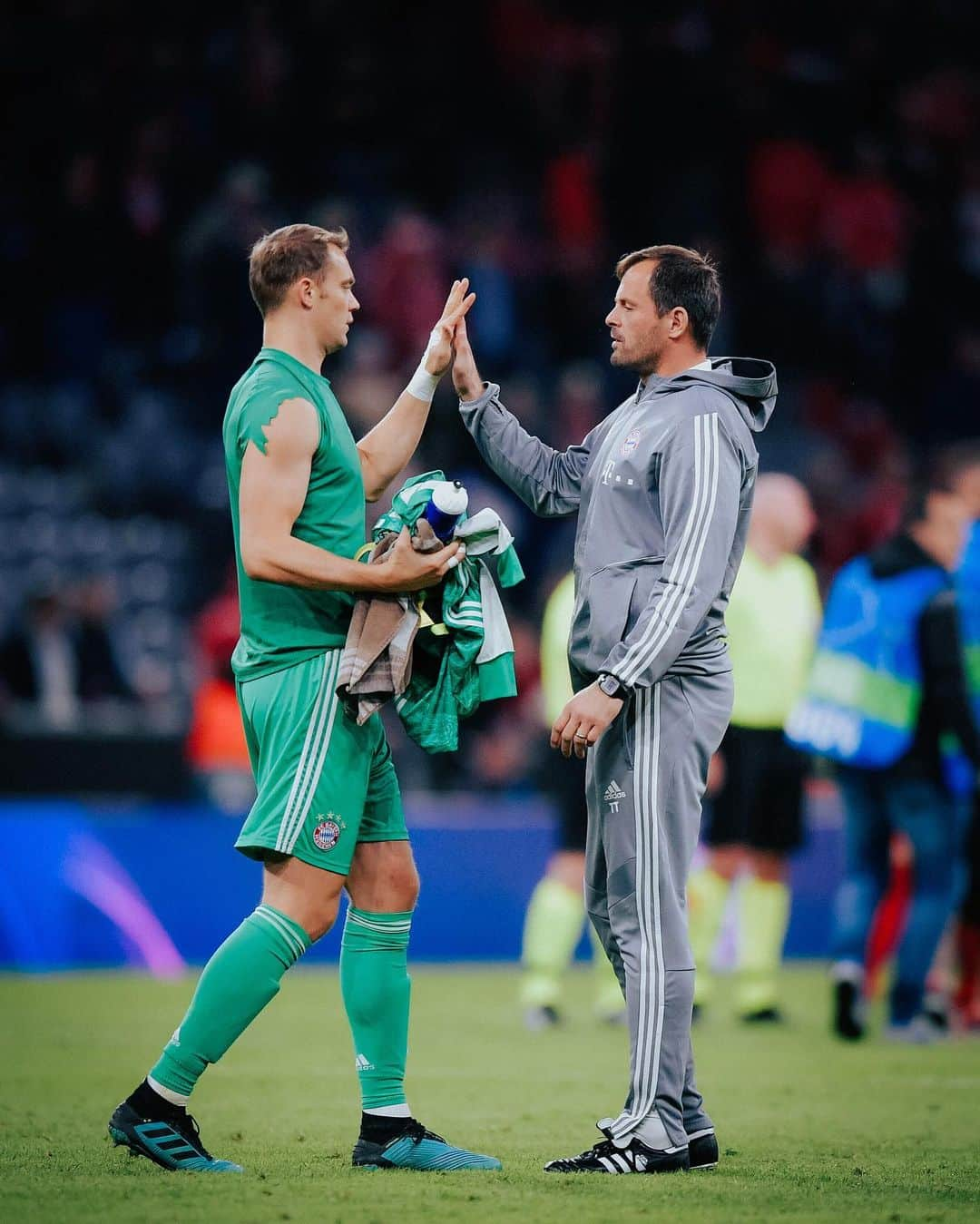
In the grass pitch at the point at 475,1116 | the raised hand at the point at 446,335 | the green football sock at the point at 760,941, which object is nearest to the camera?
Result: the grass pitch at the point at 475,1116

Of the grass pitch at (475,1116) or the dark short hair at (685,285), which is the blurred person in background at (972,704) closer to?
the grass pitch at (475,1116)

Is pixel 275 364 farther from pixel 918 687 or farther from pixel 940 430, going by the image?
pixel 940 430

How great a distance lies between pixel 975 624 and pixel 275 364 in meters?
4.61

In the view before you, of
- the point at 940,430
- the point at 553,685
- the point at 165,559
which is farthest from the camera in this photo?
the point at 940,430

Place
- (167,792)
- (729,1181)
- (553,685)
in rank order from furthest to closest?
(167,792) < (553,685) < (729,1181)

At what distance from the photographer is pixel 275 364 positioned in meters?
4.74

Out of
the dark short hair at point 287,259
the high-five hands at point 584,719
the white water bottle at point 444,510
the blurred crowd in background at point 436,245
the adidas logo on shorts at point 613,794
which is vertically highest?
the blurred crowd in background at point 436,245

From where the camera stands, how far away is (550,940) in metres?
8.45

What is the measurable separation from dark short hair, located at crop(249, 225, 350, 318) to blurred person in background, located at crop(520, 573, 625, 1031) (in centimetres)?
375

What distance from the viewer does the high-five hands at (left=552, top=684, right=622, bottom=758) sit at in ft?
14.9

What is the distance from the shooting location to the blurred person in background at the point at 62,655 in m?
11.8

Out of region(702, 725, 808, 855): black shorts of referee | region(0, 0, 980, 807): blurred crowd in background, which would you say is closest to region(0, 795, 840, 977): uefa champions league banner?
region(0, 0, 980, 807): blurred crowd in background

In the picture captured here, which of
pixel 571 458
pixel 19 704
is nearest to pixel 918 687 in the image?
pixel 571 458

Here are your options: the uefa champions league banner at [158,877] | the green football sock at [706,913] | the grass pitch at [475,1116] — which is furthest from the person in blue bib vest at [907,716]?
the uefa champions league banner at [158,877]
